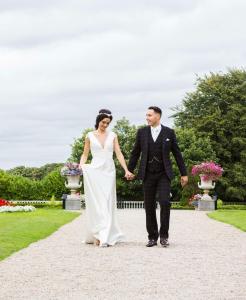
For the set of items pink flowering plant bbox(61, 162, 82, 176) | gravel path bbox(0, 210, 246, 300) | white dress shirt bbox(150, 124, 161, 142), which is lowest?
gravel path bbox(0, 210, 246, 300)

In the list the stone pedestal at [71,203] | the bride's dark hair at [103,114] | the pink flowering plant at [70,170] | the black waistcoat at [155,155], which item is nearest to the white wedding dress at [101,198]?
the bride's dark hair at [103,114]

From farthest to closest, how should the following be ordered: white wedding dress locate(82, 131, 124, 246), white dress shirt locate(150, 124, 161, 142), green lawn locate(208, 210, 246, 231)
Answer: green lawn locate(208, 210, 246, 231) < white wedding dress locate(82, 131, 124, 246) < white dress shirt locate(150, 124, 161, 142)

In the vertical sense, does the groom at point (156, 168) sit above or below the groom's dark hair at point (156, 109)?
below

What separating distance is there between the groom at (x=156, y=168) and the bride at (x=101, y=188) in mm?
594

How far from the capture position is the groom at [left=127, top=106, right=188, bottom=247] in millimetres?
9828

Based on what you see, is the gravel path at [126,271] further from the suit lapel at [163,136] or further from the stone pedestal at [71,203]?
the stone pedestal at [71,203]

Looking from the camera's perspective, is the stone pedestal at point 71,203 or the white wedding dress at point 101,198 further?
the stone pedestal at point 71,203

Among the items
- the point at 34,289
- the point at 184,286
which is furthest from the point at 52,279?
the point at 184,286

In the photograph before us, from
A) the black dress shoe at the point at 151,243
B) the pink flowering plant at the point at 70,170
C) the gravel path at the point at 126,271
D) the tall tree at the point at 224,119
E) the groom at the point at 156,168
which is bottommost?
the gravel path at the point at 126,271

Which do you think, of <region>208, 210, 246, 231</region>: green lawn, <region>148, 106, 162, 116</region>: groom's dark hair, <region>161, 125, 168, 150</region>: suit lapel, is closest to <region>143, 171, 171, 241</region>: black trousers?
<region>161, 125, 168, 150</region>: suit lapel

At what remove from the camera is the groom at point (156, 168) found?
32.2ft

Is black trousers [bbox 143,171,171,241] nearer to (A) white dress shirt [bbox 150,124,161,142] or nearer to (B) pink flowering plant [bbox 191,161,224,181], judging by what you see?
(A) white dress shirt [bbox 150,124,161,142]

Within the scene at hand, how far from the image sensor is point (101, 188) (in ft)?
34.4

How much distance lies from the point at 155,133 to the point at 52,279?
3762 mm
